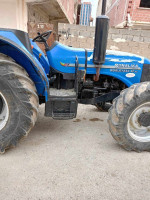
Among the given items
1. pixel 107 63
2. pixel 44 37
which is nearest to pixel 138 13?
pixel 107 63

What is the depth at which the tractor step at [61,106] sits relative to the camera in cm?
226

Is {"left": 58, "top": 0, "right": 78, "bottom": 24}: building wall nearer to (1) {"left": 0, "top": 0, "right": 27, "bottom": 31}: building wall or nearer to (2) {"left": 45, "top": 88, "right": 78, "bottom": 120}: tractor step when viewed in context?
(1) {"left": 0, "top": 0, "right": 27, "bottom": 31}: building wall

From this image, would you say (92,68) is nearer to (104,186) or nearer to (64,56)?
(64,56)

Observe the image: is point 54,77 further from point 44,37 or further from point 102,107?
point 102,107

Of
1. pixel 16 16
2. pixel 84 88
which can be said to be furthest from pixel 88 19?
pixel 84 88

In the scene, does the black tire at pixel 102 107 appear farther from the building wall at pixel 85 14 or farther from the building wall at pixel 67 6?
the building wall at pixel 85 14

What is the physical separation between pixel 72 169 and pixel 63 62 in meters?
1.38

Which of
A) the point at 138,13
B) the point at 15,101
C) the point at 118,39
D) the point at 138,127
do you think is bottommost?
the point at 138,127

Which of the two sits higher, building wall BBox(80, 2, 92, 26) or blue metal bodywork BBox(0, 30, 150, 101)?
building wall BBox(80, 2, 92, 26)

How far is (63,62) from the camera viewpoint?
2.37 metres

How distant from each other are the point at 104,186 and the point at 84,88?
1485 mm

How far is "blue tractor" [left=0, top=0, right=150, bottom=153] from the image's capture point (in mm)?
1878

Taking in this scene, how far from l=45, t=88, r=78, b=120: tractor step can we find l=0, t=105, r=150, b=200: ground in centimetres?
37

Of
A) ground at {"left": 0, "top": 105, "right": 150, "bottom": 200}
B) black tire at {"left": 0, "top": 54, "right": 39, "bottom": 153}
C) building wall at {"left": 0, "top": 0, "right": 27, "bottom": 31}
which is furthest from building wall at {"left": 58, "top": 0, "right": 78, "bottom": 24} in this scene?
ground at {"left": 0, "top": 105, "right": 150, "bottom": 200}
